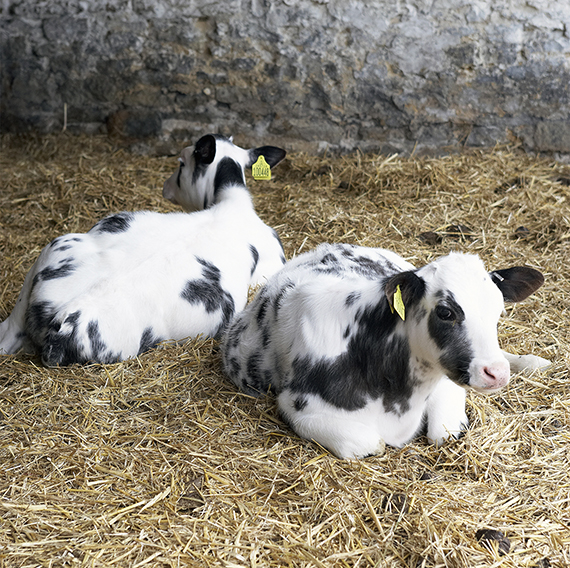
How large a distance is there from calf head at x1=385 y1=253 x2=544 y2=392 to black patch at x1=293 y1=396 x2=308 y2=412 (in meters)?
0.56

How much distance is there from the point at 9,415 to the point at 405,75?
5.70 m

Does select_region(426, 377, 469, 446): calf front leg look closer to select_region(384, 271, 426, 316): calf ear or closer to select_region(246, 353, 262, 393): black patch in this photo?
select_region(384, 271, 426, 316): calf ear

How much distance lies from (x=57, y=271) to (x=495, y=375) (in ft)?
8.16

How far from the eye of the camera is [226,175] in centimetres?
500

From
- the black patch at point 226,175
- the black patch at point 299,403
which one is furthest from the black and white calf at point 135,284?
the black patch at point 299,403

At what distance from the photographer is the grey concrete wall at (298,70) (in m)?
7.06

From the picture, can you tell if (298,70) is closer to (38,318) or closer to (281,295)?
(281,295)

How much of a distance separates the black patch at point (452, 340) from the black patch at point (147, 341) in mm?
1787

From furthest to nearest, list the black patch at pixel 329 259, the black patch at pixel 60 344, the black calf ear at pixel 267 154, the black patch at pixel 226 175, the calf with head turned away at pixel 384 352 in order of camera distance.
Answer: the black calf ear at pixel 267 154 < the black patch at pixel 226 175 < the black patch at pixel 329 259 < the black patch at pixel 60 344 < the calf with head turned away at pixel 384 352

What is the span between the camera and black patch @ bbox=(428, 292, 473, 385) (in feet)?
8.63

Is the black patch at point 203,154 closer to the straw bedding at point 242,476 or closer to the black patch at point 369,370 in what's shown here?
the straw bedding at point 242,476

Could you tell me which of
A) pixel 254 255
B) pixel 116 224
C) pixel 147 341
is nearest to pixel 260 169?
pixel 254 255

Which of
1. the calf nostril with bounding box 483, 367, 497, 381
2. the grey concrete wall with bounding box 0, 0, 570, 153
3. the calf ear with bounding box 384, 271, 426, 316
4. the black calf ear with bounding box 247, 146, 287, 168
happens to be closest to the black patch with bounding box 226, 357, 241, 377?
the calf ear with bounding box 384, 271, 426, 316

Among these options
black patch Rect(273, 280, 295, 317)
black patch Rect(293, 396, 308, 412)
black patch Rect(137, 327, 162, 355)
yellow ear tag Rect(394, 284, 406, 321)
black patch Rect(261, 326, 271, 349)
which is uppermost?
yellow ear tag Rect(394, 284, 406, 321)
